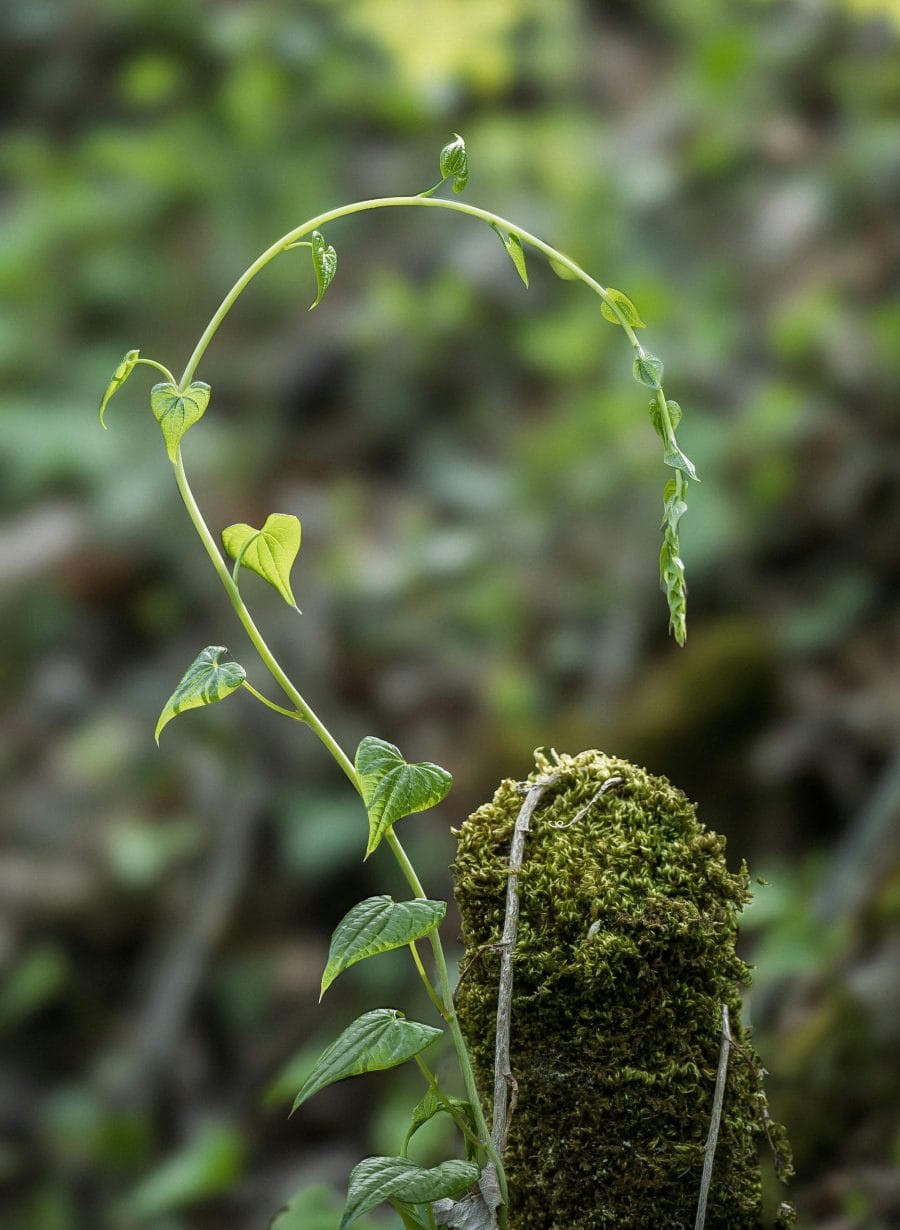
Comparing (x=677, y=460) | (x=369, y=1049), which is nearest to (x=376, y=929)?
(x=369, y=1049)

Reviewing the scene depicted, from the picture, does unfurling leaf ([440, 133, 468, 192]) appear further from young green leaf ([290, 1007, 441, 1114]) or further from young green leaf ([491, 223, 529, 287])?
young green leaf ([290, 1007, 441, 1114])

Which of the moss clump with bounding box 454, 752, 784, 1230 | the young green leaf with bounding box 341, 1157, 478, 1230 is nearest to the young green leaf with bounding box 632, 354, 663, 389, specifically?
the moss clump with bounding box 454, 752, 784, 1230

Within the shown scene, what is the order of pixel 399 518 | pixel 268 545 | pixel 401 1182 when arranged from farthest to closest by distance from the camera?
1. pixel 399 518
2. pixel 268 545
3. pixel 401 1182

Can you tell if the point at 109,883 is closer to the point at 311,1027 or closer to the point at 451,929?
the point at 311,1027

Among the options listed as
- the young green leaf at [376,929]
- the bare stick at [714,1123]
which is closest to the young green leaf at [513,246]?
the young green leaf at [376,929]

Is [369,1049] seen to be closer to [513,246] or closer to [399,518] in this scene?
[513,246]
